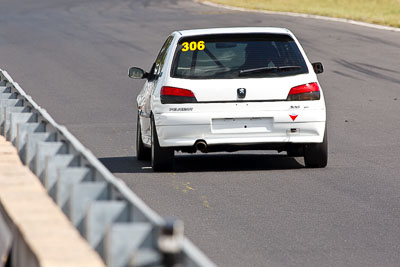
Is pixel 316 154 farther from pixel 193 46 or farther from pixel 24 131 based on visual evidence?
pixel 24 131

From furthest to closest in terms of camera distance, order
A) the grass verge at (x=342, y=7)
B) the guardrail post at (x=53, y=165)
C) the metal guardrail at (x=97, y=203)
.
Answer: the grass verge at (x=342, y=7) < the guardrail post at (x=53, y=165) < the metal guardrail at (x=97, y=203)

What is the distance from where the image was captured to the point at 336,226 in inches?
397

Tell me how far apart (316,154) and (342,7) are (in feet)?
131

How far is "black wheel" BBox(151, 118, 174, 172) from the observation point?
1339 centimetres

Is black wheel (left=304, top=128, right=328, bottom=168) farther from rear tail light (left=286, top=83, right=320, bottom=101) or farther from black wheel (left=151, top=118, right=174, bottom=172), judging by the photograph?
black wheel (left=151, top=118, right=174, bottom=172)

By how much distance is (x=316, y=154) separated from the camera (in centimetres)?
1358

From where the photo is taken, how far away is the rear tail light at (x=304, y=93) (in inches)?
517

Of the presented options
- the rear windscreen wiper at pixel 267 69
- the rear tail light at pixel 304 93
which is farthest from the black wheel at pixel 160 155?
the rear tail light at pixel 304 93

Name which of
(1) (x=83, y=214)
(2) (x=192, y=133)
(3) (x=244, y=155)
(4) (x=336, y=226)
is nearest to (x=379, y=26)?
(3) (x=244, y=155)

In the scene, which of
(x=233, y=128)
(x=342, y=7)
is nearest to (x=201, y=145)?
(x=233, y=128)

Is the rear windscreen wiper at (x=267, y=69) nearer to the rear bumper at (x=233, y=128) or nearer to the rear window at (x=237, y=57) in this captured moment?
the rear window at (x=237, y=57)

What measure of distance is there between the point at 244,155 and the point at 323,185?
3105 mm

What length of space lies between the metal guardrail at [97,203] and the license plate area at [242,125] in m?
4.37

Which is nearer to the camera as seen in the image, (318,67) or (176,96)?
(176,96)
